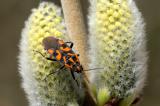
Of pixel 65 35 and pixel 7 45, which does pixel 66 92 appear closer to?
pixel 65 35

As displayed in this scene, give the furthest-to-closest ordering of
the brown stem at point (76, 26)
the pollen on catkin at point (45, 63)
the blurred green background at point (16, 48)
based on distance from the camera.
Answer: the blurred green background at point (16, 48) < the brown stem at point (76, 26) < the pollen on catkin at point (45, 63)

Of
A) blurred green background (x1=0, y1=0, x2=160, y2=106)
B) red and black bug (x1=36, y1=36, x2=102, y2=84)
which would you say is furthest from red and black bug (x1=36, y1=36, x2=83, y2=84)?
blurred green background (x1=0, y1=0, x2=160, y2=106)

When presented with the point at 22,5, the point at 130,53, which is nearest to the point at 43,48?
the point at 130,53

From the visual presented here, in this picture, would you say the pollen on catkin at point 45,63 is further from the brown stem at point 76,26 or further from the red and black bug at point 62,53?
the brown stem at point 76,26

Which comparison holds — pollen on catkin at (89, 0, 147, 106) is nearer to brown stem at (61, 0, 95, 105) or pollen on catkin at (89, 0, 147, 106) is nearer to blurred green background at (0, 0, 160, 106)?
brown stem at (61, 0, 95, 105)

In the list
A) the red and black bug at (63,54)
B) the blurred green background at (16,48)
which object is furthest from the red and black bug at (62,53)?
the blurred green background at (16,48)
